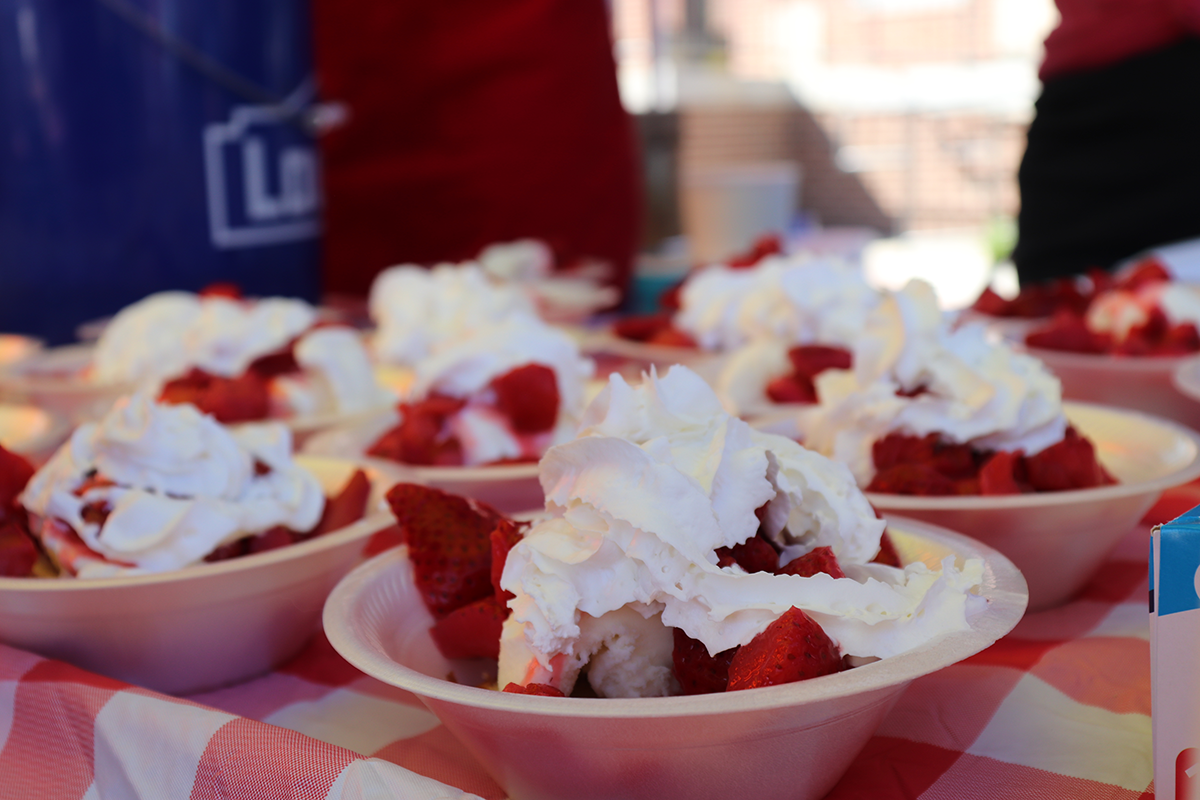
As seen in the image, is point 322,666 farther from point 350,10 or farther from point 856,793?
point 350,10

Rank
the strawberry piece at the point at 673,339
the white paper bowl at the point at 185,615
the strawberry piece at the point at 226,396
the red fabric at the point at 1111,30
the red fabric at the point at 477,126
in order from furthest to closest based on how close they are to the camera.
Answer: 1. the red fabric at the point at 477,126
2. the red fabric at the point at 1111,30
3. the strawberry piece at the point at 673,339
4. the strawberry piece at the point at 226,396
5. the white paper bowl at the point at 185,615

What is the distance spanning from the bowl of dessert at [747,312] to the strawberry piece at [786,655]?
646 mm

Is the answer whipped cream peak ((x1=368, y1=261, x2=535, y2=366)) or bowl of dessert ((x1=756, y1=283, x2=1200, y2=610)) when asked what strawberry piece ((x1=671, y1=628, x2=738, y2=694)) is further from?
whipped cream peak ((x1=368, y1=261, x2=535, y2=366))

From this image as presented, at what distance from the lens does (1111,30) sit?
1924 mm

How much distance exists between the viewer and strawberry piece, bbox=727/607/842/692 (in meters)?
0.49

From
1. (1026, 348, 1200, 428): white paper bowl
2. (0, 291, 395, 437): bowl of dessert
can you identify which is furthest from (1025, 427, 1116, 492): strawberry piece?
(0, 291, 395, 437): bowl of dessert

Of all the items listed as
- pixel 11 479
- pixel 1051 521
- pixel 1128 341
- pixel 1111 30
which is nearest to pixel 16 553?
pixel 11 479

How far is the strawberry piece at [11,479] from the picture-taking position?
2.54 feet

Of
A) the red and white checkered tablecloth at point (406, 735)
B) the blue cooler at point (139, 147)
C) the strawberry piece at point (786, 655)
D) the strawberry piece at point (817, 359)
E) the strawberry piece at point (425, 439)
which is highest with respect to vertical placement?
the blue cooler at point (139, 147)

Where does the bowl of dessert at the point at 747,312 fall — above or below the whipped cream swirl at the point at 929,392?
below

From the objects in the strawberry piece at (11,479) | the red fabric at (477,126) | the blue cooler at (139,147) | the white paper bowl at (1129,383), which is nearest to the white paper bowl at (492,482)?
the strawberry piece at (11,479)

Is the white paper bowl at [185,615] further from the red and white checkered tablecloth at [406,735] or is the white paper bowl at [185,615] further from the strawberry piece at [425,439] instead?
the strawberry piece at [425,439]

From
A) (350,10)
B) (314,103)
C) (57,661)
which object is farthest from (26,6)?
(350,10)

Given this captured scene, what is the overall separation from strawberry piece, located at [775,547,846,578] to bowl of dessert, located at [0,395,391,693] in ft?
0.95
